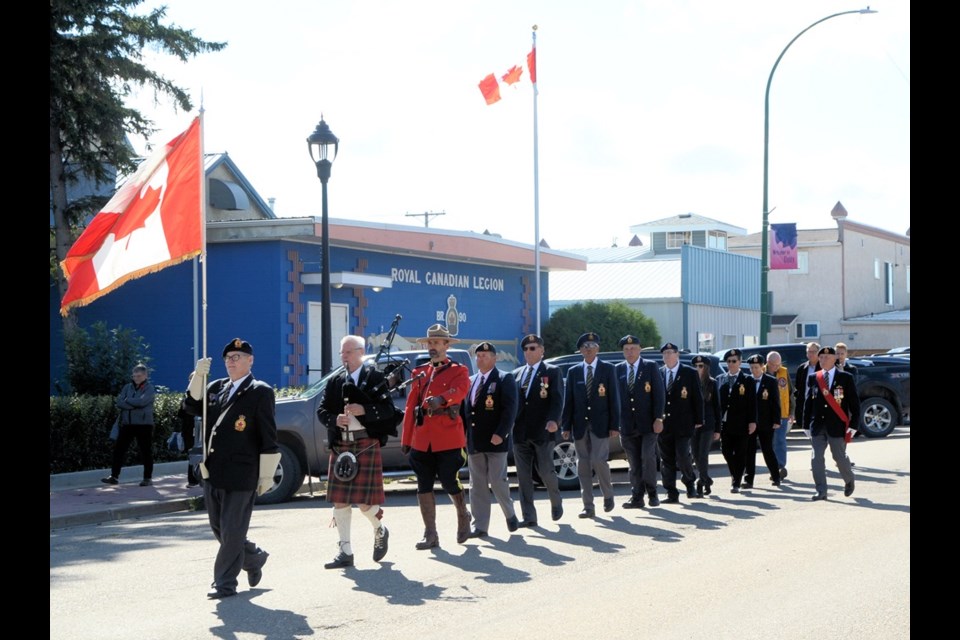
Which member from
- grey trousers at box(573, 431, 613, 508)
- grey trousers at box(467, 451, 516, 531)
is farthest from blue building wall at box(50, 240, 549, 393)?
grey trousers at box(467, 451, 516, 531)

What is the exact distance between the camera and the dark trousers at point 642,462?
14.7 m

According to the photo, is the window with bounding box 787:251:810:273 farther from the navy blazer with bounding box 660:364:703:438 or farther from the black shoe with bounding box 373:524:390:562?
the black shoe with bounding box 373:524:390:562

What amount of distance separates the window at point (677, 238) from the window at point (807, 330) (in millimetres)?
6862

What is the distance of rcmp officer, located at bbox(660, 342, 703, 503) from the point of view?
51.1 ft

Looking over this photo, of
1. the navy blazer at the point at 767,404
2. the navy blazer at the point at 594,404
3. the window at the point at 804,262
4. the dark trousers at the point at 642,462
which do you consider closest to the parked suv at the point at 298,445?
the navy blazer at the point at 594,404

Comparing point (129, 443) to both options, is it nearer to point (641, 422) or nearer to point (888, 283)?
point (641, 422)

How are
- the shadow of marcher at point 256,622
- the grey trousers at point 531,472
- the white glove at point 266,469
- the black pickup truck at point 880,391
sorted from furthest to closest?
the black pickup truck at point 880,391, the grey trousers at point 531,472, the white glove at point 266,469, the shadow of marcher at point 256,622

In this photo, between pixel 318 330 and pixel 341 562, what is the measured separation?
686 inches

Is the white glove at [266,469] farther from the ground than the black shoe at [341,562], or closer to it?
farther from the ground

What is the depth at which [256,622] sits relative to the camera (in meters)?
8.24

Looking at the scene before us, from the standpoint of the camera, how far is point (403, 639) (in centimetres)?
761

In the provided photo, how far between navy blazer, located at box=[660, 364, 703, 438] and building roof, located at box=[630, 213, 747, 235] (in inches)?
Result: 1927

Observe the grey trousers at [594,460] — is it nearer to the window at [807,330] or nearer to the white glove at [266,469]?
the white glove at [266,469]
